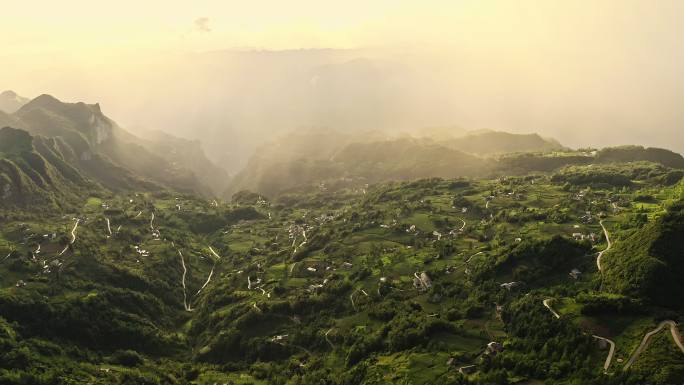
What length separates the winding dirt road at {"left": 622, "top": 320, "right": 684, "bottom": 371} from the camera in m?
123

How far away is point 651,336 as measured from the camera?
426 feet

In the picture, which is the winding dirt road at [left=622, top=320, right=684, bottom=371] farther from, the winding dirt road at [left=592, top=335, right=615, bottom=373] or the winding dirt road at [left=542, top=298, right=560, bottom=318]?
the winding dirt road at [left=542, top=298, right=560, bottom=318]

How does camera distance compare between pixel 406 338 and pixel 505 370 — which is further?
pixel 406 338

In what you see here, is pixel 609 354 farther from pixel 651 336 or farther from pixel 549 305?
pixel 549 305

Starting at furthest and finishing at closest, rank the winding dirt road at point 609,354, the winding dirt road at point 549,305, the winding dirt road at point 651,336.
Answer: the winding dirt road at point 549,305 → the winding dirt road at point 609,354 → the winding dirt road at point 651,336

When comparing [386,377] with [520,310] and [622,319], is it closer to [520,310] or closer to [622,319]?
[520,310]

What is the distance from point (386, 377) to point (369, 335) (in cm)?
3468

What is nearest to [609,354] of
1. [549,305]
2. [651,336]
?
[651,336]

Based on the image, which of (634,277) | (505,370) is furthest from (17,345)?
(634,277)

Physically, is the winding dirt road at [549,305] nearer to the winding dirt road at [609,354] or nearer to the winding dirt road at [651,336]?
the winding dirt road at [609,354]

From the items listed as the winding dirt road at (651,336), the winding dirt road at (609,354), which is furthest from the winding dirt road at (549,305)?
the winding dirt road at (651,336)

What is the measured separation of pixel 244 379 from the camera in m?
193

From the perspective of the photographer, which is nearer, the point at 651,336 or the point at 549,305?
the point at 651,336

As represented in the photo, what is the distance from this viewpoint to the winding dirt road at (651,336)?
12282 centimetres
